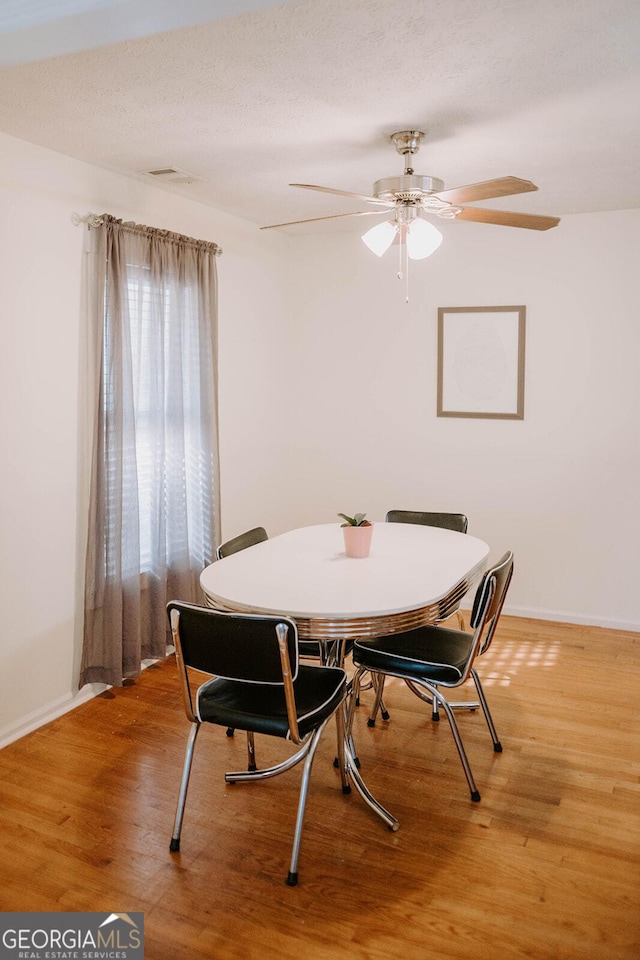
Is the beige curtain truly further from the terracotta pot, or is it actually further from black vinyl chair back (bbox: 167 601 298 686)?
black vinyl chair back (bbox: 167 601 298 686)

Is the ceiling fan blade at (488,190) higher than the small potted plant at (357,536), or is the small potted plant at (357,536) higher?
the ceiling fan blade at (488,190)

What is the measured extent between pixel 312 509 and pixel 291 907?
3.31 m

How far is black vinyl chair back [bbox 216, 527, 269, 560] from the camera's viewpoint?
3.12 meters

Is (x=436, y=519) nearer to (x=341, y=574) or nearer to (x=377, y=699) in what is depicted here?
(x=377, y=699)

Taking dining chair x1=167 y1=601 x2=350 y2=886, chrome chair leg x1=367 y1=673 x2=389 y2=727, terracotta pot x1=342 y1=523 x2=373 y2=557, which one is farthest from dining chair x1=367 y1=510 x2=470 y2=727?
dining chair x1=167 y1=601 x2=350 y2=886

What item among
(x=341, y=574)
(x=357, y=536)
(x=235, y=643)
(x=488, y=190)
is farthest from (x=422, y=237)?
(x=235, y=643)

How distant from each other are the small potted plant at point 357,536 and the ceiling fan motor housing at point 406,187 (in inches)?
47.2

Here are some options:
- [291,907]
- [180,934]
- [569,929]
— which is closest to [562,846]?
[569,929]

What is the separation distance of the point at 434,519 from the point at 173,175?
80.3 inches

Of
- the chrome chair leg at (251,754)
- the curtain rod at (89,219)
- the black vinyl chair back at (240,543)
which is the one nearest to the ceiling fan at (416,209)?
the curtain rod at (89,219)

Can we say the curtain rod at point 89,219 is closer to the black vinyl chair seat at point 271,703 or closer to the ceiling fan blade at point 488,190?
the ceiling fan blade at point 488,190

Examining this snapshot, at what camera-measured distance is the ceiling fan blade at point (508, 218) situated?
2877mm

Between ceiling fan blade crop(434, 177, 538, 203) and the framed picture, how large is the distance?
195 cm

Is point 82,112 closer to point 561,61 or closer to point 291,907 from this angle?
point 561,61
